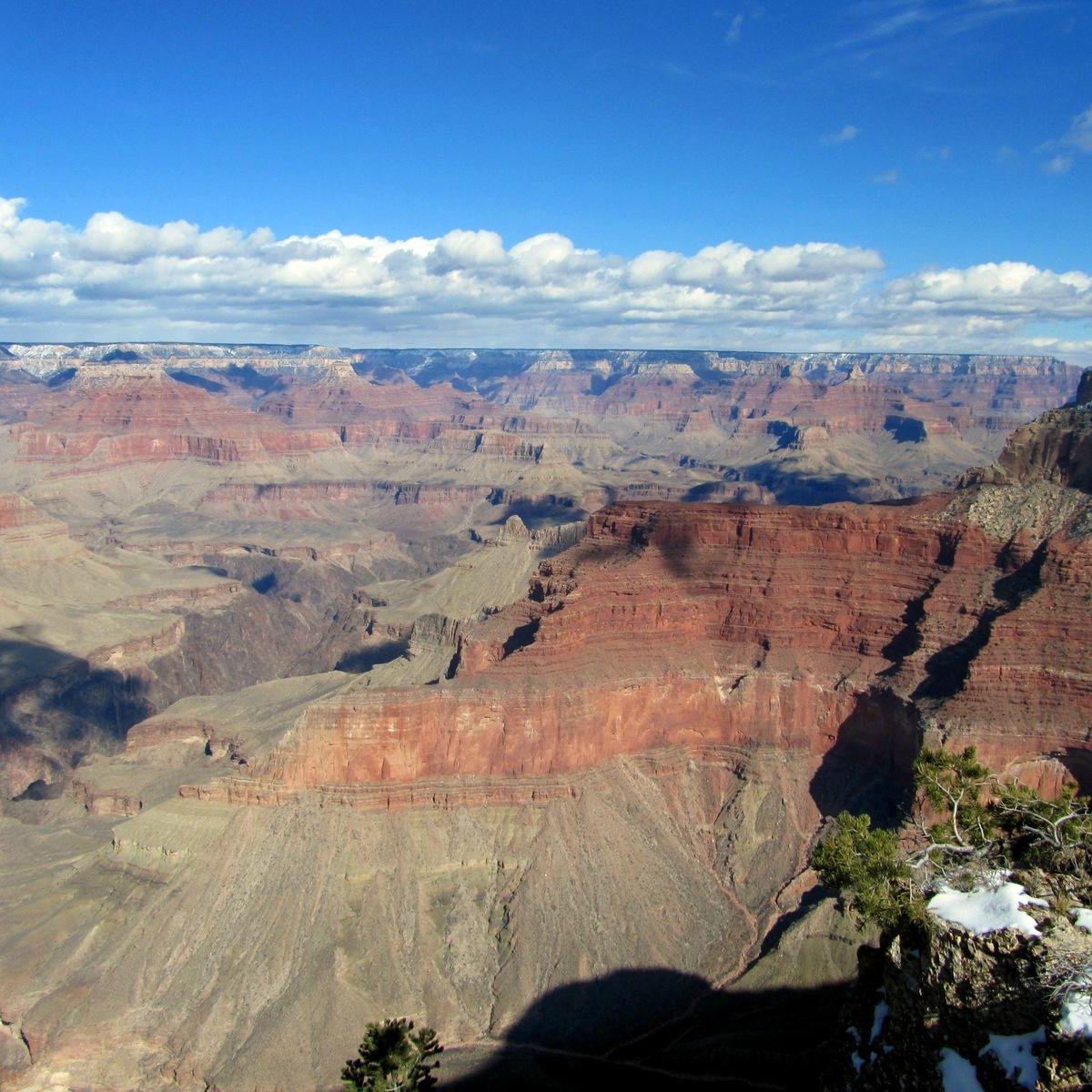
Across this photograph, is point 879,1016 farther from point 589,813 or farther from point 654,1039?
point 589,813

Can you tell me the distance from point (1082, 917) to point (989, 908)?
1851 millimetres

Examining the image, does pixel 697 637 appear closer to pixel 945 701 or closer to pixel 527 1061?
pixel 945 701

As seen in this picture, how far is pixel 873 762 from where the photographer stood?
64.4 m

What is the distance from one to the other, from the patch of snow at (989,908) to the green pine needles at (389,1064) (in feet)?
64.1

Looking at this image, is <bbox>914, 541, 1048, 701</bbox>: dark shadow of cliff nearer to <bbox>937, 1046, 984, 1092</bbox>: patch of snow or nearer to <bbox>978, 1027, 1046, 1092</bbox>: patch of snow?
<bbox>937, 1046, 984, 1092</bbox>: patch of snow

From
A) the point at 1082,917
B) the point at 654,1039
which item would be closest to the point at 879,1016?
the point at 1082,917

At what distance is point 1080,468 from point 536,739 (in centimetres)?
4552

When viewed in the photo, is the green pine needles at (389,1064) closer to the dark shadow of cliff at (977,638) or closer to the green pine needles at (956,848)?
the green pine needles at (956,848)

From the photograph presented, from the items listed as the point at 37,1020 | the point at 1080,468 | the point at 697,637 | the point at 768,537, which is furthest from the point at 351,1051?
the point at 1080,468

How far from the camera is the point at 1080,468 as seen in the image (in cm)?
7350

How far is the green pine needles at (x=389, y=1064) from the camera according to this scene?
33.4 meters

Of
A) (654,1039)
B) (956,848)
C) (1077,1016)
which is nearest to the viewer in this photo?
(1077,1016)

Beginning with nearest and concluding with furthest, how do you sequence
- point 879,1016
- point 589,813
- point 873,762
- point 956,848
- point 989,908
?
point 989,908, point 879,1016, point 956,848, point 589,813, point 873,762

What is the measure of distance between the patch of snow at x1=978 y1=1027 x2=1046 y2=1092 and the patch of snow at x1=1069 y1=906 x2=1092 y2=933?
2.50 meters
